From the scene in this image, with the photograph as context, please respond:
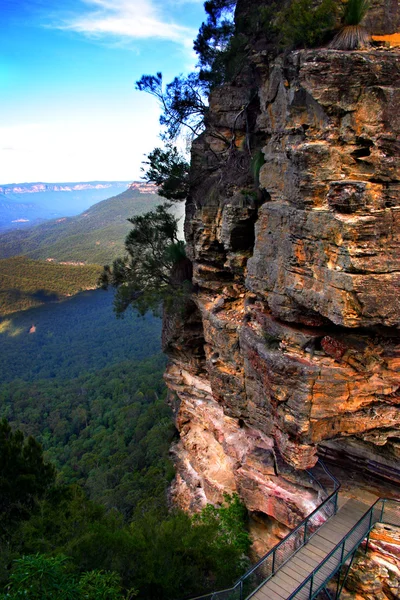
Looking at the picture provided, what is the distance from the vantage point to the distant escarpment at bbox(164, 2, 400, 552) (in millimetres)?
8383

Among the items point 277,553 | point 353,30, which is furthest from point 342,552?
point 353,30

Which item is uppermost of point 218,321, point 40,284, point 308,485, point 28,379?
point 218,321

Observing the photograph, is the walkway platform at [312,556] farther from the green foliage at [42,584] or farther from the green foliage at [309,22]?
the green foliage at [309,22]

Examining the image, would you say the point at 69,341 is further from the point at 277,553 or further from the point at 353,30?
the point at 353,30

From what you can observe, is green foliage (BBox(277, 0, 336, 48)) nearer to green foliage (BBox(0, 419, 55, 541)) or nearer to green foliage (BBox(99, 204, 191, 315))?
green foliage (BBox(99, 204, 191, 315))

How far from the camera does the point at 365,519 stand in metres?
10.7

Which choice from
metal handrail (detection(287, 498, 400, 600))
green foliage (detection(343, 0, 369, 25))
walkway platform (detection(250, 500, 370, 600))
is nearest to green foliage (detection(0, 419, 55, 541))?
walkway platform (detection(250, 500, 370, 600))

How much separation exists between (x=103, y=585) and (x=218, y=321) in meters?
7.45

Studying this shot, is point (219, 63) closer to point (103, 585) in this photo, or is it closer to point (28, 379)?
point (103, 585)

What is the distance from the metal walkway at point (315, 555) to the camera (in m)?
9.63

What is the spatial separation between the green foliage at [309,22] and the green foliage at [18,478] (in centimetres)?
1407

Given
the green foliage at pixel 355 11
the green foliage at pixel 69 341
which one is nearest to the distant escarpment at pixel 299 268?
the green foliage at pixel 355 11

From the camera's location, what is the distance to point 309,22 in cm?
930

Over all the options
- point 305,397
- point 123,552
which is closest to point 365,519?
point 305,397
